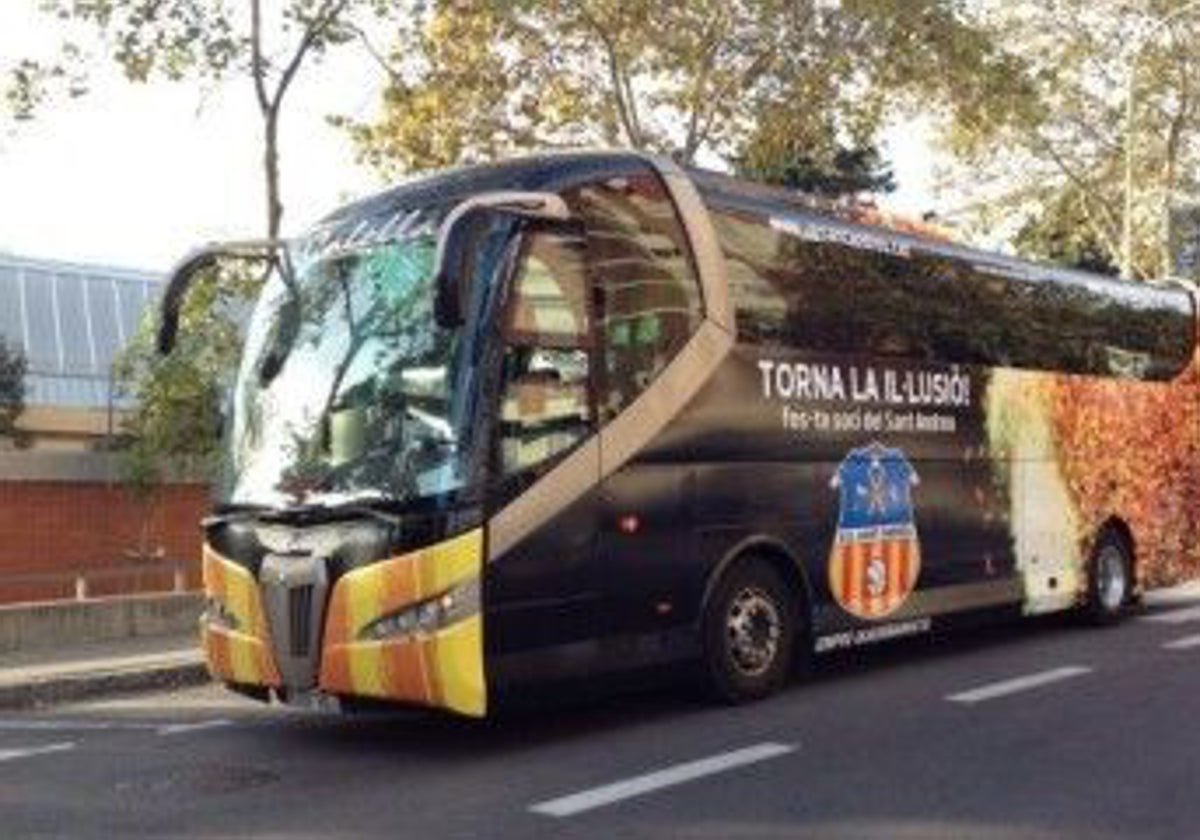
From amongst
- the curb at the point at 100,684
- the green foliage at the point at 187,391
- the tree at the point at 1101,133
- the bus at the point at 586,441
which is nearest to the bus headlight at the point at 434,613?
the bus at the point at 586,441

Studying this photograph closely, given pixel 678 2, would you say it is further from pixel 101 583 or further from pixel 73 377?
pixel 73 377

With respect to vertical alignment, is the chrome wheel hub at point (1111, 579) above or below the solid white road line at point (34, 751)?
above

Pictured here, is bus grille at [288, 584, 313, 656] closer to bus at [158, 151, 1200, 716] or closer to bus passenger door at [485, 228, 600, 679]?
bus at [158, 151, 1200, 716]

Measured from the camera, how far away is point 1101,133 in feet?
126

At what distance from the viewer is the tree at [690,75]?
21484mm

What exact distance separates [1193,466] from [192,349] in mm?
10127

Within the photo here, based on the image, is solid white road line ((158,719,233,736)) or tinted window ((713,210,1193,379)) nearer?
solid white road line ((158,719,233,736))

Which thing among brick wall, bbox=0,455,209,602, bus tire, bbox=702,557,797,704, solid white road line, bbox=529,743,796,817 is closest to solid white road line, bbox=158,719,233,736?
bus tire, bbox=702,557,797,704

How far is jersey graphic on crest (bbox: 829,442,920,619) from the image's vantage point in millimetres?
12383

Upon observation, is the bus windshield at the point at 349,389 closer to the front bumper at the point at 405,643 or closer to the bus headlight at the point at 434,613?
the front bumper at the point at 405,643

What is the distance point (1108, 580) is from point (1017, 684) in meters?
4.05

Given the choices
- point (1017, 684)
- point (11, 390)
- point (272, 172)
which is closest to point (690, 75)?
point (272, 172)

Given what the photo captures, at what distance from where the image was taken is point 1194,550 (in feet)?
57.7

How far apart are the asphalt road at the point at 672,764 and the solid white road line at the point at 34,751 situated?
38 millimetres
